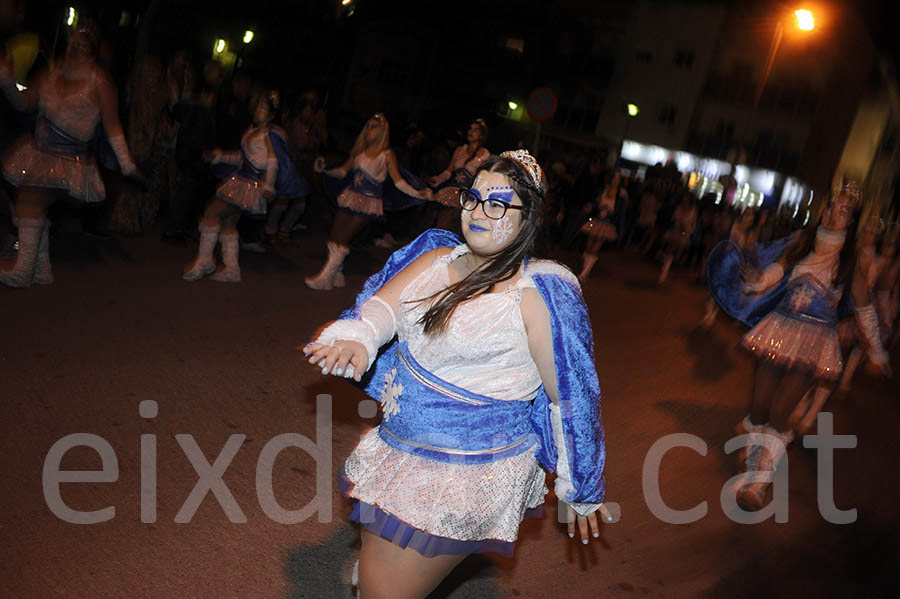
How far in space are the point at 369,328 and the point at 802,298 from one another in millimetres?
4408

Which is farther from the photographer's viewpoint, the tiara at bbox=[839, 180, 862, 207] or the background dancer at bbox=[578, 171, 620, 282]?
the background dancer at bbox=[578, 171, 620, 282]

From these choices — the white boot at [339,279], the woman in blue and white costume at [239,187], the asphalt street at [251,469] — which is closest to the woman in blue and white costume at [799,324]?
the asphalt street at [251,469]

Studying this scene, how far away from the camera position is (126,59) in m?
10.4

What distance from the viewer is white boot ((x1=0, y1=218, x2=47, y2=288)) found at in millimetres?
6242

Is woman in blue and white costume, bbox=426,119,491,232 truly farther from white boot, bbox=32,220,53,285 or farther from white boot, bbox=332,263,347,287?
white boot, bbox=32,220,53,285

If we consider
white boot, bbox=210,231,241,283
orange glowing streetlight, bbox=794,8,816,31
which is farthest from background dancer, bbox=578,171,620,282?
orange glowing streetlight, bbox=794,8,816,31

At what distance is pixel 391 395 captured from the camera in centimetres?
274

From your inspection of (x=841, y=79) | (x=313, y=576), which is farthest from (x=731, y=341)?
(x=841, y=79)

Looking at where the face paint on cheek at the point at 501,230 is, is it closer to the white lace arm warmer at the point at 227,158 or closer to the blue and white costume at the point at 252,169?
the blue and white costume at the point at 252,169

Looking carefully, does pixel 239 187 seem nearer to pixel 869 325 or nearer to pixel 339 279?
pixel 339 279

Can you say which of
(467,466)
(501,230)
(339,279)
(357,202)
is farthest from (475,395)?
(339,279)

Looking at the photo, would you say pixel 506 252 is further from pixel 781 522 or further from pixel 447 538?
pixel 781 522

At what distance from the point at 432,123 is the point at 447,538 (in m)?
46.0

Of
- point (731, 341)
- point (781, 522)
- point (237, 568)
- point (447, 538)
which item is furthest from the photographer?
point (731, 341)
